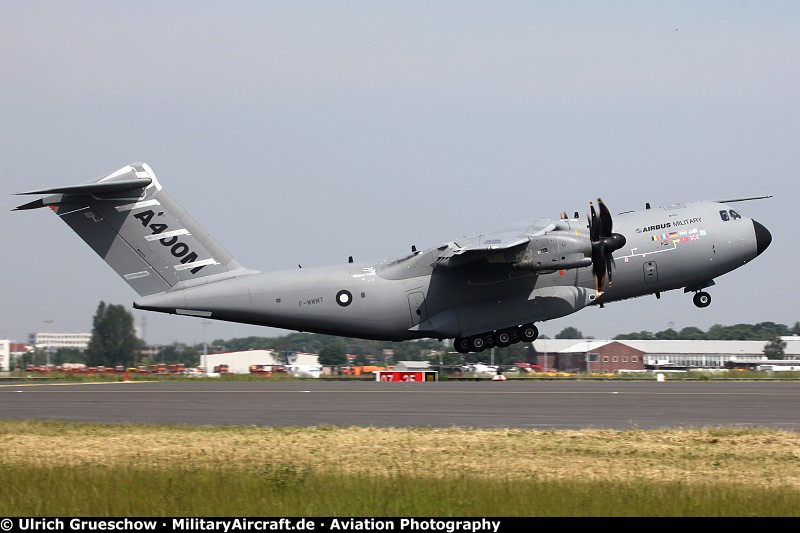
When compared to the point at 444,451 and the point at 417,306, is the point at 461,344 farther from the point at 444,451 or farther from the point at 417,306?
the point at 444,451

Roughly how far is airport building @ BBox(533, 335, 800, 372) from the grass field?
82.3 m

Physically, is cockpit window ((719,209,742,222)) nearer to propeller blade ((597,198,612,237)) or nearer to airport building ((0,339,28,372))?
propeller blade ((597,198,612,237))

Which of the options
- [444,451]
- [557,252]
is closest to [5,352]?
[557,252]

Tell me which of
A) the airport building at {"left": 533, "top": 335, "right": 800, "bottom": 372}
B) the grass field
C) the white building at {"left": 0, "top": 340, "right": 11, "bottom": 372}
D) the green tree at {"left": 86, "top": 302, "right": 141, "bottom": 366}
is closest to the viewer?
the grass field

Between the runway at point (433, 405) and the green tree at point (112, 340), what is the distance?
3393 cm

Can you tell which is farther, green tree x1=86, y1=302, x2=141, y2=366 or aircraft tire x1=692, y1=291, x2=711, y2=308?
green tree x1=86, y1=302, x2=141, y2=366

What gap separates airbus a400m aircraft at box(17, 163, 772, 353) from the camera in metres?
34.5

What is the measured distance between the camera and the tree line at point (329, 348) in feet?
225

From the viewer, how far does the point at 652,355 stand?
10806cm

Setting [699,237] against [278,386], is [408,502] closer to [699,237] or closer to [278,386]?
[278,386]

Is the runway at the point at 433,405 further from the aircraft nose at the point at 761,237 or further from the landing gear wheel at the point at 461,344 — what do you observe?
the aircraft nose at the point at 761,237

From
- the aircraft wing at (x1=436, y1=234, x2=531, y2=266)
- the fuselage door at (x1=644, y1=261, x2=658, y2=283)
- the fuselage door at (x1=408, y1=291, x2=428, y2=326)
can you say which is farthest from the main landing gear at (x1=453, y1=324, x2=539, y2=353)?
the fuselage door at (x1=644, y1=261, x2=658, y2=283)
